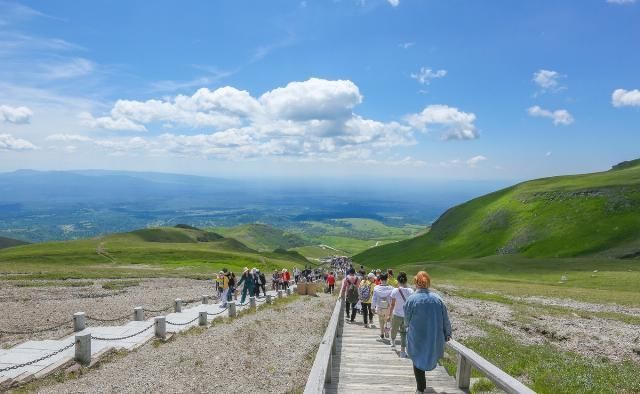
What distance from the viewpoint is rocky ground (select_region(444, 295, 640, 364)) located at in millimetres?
23219

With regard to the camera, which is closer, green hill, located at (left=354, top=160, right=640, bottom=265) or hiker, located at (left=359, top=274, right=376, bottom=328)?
hiker, located at (left=359, top=274, right=376, bottom=328)

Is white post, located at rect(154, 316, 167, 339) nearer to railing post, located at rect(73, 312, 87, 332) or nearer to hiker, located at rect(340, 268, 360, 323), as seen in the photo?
railing post, located at rect(73, 312, 87, 332)

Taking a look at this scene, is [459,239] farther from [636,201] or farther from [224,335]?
[224,335]

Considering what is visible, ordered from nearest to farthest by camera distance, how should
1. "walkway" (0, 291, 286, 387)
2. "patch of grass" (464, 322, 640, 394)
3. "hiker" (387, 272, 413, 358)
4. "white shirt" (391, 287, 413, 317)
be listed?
"patch of grass" (464, 322, 640, 394), "walkway" (0, 291, 286, 387), "hiker" (387, 272, 413, 358), "white shirt" (391, 287, 413, 317)

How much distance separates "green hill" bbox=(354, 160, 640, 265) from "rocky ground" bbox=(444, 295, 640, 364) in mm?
64433

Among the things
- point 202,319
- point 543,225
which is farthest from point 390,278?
point 543,225

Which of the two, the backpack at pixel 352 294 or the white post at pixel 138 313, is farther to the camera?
the white post at pixel 138 313

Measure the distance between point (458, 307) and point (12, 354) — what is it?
31341mm

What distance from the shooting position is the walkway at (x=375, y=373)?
37.4ft

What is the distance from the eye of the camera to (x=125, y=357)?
53.7 feet

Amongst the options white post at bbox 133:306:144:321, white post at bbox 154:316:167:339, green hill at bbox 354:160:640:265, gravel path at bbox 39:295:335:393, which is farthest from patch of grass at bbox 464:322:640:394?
green hill at bbox 354:160:640:265

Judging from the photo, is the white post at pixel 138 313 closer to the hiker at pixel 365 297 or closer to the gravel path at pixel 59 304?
the gravel path at pixel 59 304

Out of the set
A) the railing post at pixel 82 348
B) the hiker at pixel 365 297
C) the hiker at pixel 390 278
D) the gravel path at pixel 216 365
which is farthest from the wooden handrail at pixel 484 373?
the railing post at pixel 82 348

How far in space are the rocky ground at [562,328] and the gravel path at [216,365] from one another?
1050 centimetres
